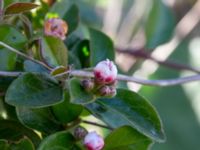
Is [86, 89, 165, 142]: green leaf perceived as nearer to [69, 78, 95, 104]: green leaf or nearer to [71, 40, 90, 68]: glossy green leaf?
[69, 78, 95, 104]: green leaf

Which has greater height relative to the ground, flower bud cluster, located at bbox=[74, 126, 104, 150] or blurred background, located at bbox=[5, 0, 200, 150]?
flower bud cluster, located at bbox=[74, 126, 104, 150]

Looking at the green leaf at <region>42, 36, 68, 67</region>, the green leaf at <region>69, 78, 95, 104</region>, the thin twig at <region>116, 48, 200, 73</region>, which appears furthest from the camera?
the thin twig at <region>116, 48, 200, 73</region>

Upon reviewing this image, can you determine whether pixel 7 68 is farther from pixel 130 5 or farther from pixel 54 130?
pixel 130 5

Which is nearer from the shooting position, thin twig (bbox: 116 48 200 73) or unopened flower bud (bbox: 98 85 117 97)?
unopened flower bud (bbox: 98 85 117 97)

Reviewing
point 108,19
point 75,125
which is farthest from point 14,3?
point 108,19

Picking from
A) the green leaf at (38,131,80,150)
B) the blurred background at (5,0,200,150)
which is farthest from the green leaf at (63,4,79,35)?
the blurred background at (5,0,200,150)

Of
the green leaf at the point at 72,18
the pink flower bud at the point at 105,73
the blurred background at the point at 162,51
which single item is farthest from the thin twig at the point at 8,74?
the blurred background at the point at 162,51

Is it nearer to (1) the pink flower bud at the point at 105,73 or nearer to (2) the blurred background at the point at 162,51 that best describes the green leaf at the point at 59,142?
(1) the pink flower bud at the point at 105,73

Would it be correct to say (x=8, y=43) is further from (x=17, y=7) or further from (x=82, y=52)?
(x=82, y=52)

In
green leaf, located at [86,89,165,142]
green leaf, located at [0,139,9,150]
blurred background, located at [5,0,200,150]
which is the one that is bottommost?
blurred background, located at [5,0,200,150]
